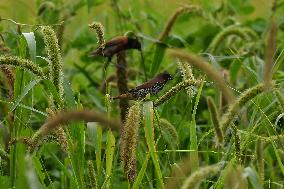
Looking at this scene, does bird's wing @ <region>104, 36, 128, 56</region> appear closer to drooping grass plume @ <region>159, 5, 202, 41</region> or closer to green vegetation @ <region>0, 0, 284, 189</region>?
green vegetation @ <region>0, 0, 284, 189</region>

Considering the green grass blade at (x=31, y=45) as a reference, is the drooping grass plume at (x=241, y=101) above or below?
below

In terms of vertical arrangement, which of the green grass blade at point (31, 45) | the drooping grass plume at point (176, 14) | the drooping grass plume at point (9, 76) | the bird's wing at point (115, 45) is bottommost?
the drooping grass plume at point (9, 76)

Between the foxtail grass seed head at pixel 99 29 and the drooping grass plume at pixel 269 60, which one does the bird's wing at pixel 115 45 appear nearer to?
the foxtail grass seed head at pixel 99 29

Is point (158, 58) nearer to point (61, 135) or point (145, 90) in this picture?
point (145, 90)

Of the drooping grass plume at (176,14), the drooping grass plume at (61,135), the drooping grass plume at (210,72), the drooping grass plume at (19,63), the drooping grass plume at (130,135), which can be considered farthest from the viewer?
the drooping grass plume at (176,14)

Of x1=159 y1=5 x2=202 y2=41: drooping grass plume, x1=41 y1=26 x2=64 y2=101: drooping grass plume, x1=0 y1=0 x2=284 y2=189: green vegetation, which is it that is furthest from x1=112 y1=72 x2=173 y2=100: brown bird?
x1=159 y1=5 x2=202 y2=41: drooping grass plume

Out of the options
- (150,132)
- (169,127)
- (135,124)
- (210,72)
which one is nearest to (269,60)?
(210,72)

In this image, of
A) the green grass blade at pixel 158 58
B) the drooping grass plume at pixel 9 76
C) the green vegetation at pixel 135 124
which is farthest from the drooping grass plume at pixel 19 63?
the green grass blade at pixel 158 58

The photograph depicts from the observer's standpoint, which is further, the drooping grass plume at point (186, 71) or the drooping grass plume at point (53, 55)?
the drooping grass plume at point (186, 71)

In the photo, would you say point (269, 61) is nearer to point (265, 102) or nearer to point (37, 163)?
point (37, 163)
